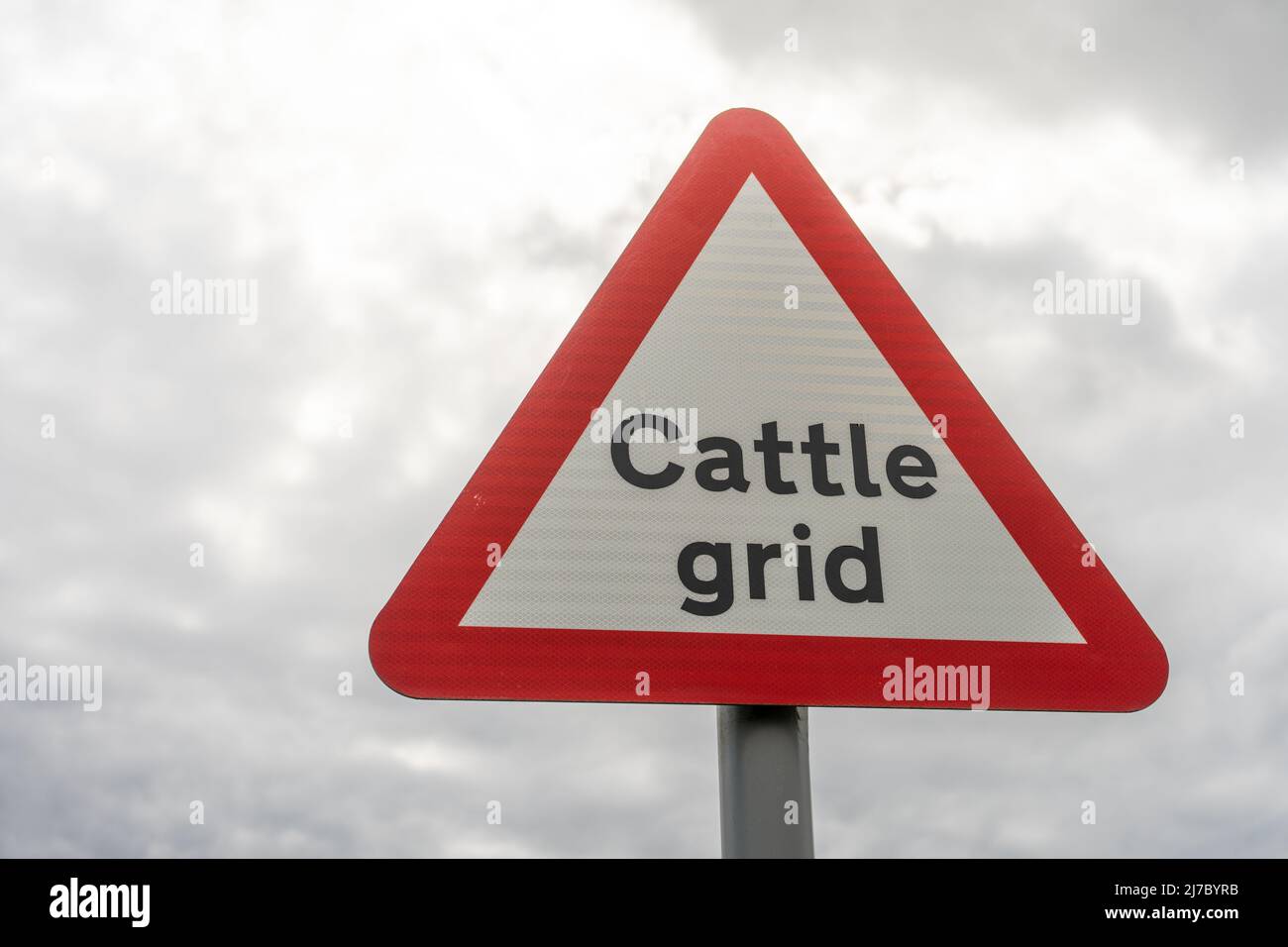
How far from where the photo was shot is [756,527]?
1.38m

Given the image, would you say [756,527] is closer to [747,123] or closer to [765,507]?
[765,507]

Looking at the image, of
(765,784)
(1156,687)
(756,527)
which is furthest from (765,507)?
(1156,687)

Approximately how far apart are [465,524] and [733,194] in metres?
0.63

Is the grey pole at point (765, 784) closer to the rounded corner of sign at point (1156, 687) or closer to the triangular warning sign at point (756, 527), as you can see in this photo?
the triangular warning sign at point (756, 527)

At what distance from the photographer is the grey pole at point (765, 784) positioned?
1218mm

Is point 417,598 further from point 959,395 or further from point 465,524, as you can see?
point 959,395

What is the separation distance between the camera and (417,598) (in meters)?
1.32

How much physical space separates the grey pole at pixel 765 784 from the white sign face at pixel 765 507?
4.4 inches

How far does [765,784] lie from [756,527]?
1.03ft

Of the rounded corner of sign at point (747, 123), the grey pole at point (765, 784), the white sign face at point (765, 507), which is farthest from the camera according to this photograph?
the rounded corner of sign at point (747, 123)

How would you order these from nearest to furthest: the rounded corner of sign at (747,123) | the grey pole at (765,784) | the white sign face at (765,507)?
the grey pole at (765,784) → the white sign face at (765,507) → the rounded corner of sign at (747,123)

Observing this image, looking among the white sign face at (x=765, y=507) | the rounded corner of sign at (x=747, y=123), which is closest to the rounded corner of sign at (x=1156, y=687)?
the white sign face at (x=765, y=507)

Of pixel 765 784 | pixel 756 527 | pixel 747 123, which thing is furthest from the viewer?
pixel 747 123

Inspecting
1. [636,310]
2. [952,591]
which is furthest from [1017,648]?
[636,310]
